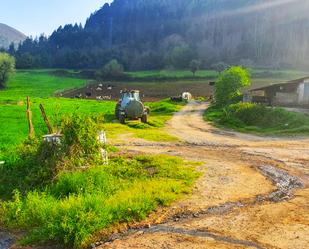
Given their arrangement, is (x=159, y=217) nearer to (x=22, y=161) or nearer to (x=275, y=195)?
(x=275, y=195)

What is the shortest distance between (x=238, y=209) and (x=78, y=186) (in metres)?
5.01

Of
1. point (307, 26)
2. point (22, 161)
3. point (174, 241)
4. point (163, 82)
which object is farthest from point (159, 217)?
point (307, 26)

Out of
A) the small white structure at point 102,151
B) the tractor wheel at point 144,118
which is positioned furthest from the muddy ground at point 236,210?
the tractor wheel at point 144,118

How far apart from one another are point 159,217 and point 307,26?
19086 centimetres

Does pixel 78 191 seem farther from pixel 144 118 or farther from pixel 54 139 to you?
pixel 144 118

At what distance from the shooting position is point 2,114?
133 ft

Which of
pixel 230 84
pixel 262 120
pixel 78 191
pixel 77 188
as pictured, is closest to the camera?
pixel 78 191

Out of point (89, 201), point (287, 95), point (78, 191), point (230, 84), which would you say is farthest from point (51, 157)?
point (230, 84)

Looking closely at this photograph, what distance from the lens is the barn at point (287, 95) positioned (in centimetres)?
4931

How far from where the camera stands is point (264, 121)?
123 ft

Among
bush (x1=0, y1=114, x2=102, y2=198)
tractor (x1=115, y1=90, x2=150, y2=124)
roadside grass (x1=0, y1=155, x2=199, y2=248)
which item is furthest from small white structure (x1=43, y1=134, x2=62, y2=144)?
tractor (x1=115, y1=90, x2=150, y2=124)

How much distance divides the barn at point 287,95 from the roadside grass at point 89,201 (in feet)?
116

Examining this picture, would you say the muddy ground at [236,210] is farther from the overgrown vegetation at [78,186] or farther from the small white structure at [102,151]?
the small white structure at [102,151]

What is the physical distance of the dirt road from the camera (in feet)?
33.7
